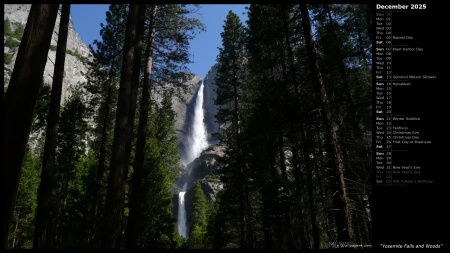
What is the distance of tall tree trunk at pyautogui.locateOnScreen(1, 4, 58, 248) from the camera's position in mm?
3127

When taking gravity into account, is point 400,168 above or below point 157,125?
below

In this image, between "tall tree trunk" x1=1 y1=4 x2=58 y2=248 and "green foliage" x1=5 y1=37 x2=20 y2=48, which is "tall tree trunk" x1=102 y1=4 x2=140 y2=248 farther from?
"green foliage" x1=5 y1=37 x2=20 y2=48

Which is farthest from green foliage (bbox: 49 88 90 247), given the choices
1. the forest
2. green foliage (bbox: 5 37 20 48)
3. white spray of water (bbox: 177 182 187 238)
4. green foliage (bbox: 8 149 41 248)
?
green foliage (bbox: 5 37 20 48)

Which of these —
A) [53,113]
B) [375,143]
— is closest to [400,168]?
[375,143]

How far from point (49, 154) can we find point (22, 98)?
19.5ft

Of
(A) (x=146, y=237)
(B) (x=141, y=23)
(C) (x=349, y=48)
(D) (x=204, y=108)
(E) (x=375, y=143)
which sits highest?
(D) (x=204, y=108)

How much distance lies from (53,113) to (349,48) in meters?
12.3

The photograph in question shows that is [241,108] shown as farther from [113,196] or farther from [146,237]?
[113,196]

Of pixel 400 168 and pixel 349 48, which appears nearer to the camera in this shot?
pixel 400 168

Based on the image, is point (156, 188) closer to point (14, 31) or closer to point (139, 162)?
point (139, 162)

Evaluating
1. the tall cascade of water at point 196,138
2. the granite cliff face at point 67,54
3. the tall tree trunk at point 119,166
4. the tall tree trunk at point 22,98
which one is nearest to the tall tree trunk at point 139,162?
the tall tree trunk at point 119,166

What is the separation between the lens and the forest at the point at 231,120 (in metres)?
6.30

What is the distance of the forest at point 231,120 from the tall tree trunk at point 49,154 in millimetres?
31

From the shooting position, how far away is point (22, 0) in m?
3.63
